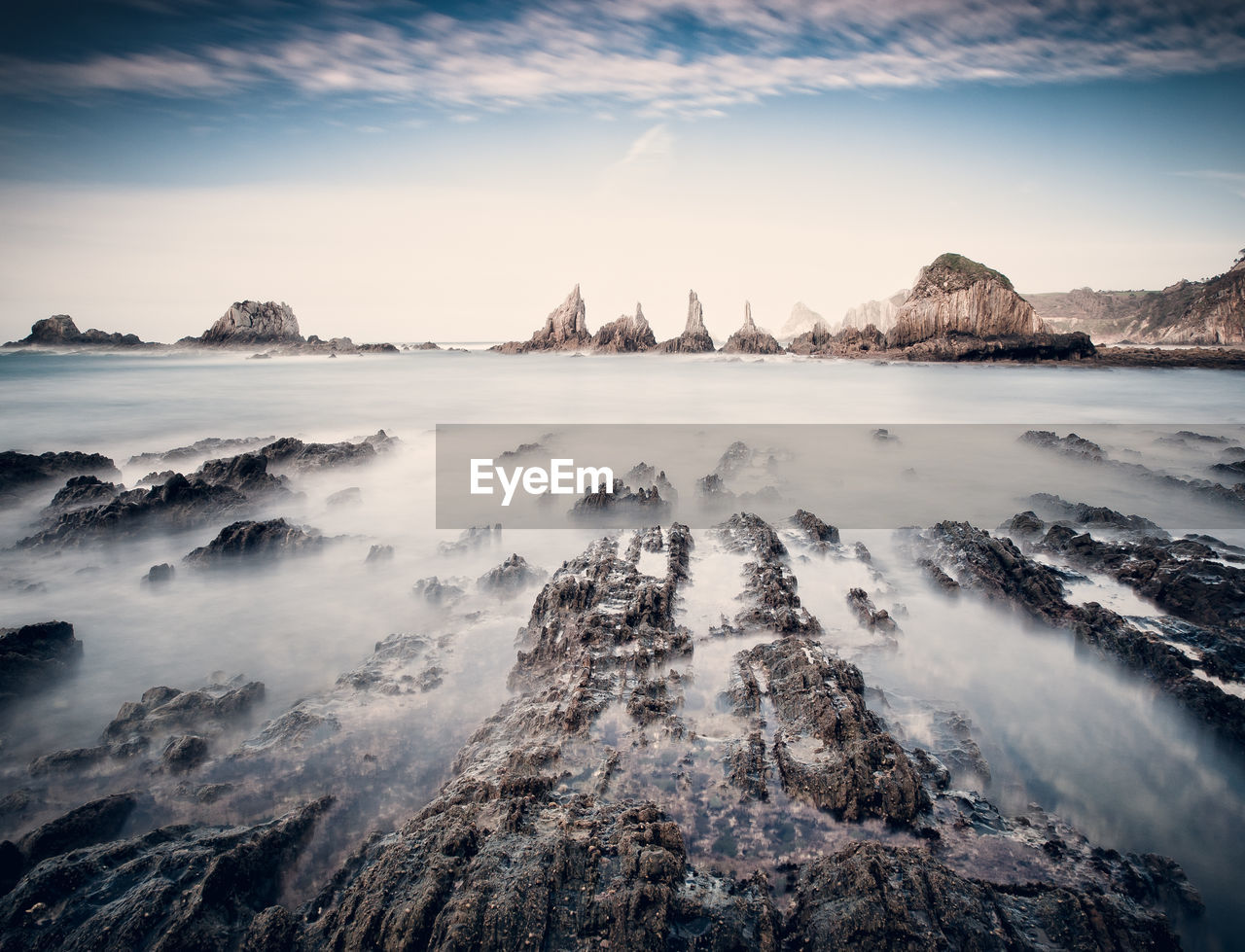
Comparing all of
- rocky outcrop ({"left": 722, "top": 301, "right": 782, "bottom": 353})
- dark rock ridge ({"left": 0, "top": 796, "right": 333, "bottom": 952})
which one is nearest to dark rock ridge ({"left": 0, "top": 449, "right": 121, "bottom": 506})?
dark rock ridge ({"left": 0, "top": 796, "right": 333, "bottom": 952})

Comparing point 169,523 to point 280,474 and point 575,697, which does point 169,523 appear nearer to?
point 280,474

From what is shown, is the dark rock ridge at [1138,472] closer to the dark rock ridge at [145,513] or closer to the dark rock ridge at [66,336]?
the dark rock ridge at [145,513]

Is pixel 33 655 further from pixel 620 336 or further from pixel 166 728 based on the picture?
pixel 620 336

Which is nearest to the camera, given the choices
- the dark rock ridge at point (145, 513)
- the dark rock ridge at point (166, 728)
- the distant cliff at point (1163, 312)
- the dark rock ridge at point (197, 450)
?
the dark rock ridge at point (166, 728)

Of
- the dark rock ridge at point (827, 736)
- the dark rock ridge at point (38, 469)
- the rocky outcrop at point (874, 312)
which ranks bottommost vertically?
the dark rock ridge at point (827, 736)

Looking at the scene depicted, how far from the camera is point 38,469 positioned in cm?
1219

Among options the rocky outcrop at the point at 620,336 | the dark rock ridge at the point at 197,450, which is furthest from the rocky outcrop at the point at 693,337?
the dark rock ridge at the point at 197,450

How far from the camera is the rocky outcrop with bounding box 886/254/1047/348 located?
48438 mm

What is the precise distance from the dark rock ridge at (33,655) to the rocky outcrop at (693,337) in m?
75.4

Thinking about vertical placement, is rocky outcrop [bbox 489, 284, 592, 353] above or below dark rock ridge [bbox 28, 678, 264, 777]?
above

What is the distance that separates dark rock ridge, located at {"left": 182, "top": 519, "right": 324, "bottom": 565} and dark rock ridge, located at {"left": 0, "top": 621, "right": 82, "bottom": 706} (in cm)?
234

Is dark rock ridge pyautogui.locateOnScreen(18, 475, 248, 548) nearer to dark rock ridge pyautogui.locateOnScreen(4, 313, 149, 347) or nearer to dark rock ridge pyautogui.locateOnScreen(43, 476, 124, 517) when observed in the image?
dark rock ridge pyautogui.locateOnScreen(43, 476, 124, 517)

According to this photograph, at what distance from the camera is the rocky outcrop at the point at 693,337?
256ft

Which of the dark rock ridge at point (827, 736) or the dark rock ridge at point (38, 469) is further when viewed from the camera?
the dark rock ridge at point (38, 469)
